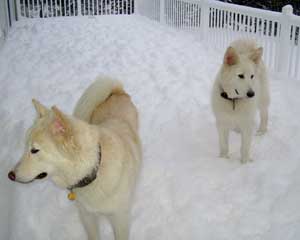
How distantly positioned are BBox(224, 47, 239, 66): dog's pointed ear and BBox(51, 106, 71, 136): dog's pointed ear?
1761mm

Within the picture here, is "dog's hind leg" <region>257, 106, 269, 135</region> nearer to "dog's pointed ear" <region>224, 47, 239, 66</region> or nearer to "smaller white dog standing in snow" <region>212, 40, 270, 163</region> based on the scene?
"smaller white dog standing in snow" <region>212, 40, 270, 163</region>

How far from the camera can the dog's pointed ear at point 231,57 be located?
295 cm

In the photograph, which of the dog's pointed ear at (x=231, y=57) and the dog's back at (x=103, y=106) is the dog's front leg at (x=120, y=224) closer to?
the dog's back at (x=103, y=106)

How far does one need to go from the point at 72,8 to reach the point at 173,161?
12.4m

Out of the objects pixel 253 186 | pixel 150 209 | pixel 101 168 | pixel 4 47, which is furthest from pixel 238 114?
pixel 4 47

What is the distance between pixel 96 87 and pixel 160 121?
68.4 inches

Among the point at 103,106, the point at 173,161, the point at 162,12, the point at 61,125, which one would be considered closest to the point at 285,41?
the point at 173,161

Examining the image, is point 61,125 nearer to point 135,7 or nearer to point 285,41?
point 285,41

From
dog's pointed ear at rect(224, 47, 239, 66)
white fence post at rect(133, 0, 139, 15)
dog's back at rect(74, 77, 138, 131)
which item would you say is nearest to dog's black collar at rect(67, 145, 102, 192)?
dog's back at rect(74, 77, 138, 131)

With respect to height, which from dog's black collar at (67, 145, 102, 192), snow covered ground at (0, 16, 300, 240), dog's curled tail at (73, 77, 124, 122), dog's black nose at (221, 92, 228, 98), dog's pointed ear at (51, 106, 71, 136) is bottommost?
snow covered ground at (0, 16, 300, 240)

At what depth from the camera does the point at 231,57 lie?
9.86ft

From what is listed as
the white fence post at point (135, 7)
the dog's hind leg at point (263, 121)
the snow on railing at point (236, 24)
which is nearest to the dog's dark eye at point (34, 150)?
the dog's hind leg at point (263, 121)

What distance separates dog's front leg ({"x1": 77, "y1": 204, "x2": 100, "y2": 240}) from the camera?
7.48 ft

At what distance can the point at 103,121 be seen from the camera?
254cm
